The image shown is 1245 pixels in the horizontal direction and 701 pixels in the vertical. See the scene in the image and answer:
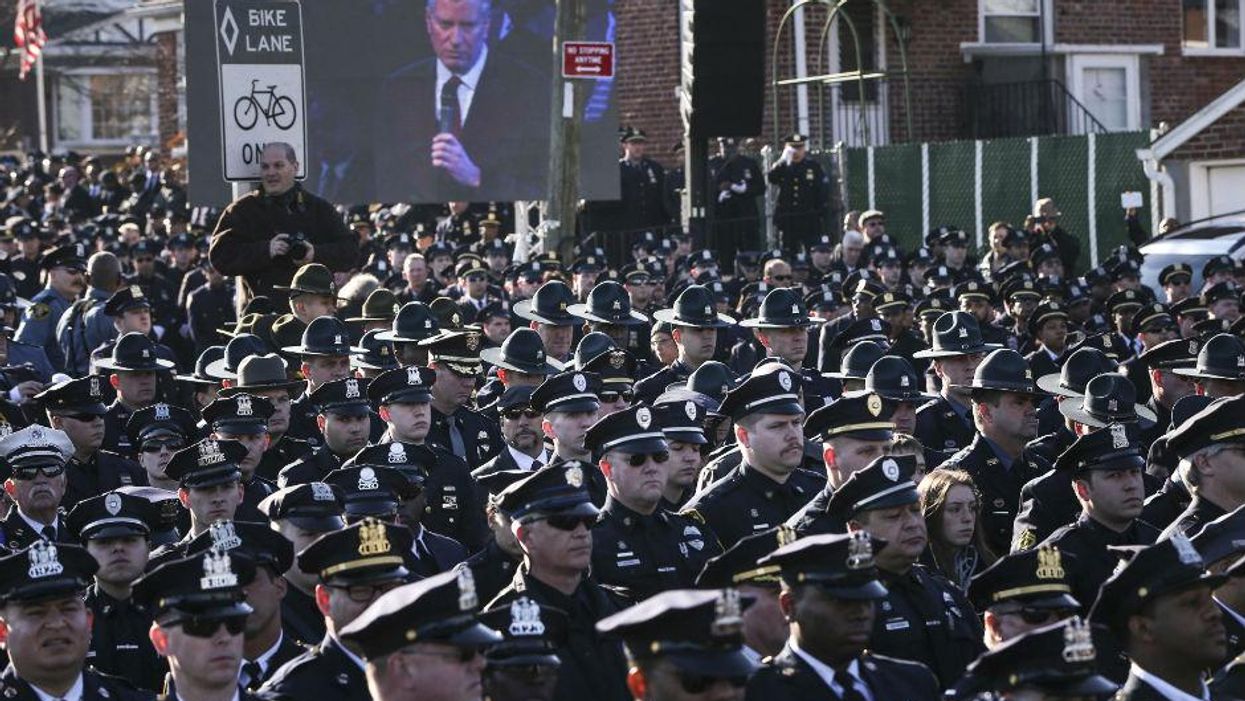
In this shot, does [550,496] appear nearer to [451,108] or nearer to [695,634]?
[695,634]

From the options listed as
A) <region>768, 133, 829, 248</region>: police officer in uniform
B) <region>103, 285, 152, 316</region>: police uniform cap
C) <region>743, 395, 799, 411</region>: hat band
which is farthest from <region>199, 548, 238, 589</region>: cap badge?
<region>768, 133, 829, 248</region>: police officer in uniform

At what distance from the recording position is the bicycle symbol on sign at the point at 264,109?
1524 cm

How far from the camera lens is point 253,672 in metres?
8.66

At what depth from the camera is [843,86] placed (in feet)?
111

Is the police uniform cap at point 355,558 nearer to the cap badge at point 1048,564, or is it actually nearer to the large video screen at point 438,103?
the cap badge at point 1048,564

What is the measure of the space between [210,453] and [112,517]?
3.06 feet

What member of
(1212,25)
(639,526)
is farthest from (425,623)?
(1212,25)

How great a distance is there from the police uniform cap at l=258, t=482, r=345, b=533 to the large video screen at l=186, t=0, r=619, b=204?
1721cm

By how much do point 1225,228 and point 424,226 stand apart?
10.7 metres

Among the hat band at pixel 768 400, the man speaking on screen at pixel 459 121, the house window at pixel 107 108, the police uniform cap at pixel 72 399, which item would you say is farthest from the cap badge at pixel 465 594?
the house window at pixel 107 108

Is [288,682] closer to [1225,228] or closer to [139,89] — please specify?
[1225,228]

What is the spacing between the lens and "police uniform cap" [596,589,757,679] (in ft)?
20.9

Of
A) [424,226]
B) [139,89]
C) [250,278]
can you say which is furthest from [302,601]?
[139,89]

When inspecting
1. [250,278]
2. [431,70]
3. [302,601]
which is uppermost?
[431,70]
